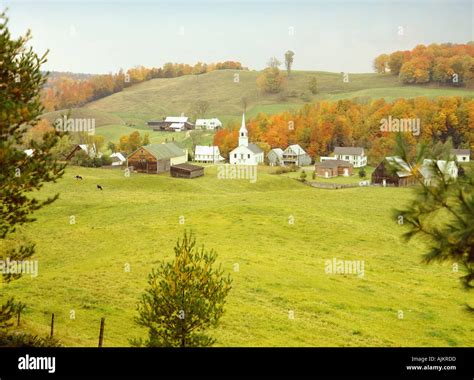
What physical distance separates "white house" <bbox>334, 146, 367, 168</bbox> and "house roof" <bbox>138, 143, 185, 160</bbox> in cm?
2199

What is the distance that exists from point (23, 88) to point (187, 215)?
26847mm

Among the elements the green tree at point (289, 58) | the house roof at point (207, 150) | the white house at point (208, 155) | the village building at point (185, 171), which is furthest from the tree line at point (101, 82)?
the green tree at point (289, 58)

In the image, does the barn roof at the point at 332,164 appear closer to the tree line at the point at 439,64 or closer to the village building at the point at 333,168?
the village building at the point at 333,168

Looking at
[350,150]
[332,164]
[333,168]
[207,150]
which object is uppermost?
[350,150]

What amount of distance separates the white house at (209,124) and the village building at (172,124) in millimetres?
1737

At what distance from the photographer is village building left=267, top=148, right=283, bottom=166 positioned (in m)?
77.7

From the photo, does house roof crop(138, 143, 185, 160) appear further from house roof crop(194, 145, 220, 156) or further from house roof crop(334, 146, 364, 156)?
house roof crop(334, 146, 364, 156)

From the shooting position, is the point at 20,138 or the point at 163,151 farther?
the point at 163,151

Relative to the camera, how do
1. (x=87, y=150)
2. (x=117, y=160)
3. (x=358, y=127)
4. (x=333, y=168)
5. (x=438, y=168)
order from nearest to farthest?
(x=438, y=168) → (x=117, y=160) → (x=333, y=168) → (x=87, y=150) → (x=358, y=127)

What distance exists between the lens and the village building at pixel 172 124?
111875mm

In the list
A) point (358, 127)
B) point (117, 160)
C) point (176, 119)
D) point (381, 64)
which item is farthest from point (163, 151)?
point (381, 64)

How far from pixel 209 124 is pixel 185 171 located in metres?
53.7

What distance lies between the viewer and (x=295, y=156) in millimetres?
77812

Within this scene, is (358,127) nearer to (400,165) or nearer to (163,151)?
(163,151)
